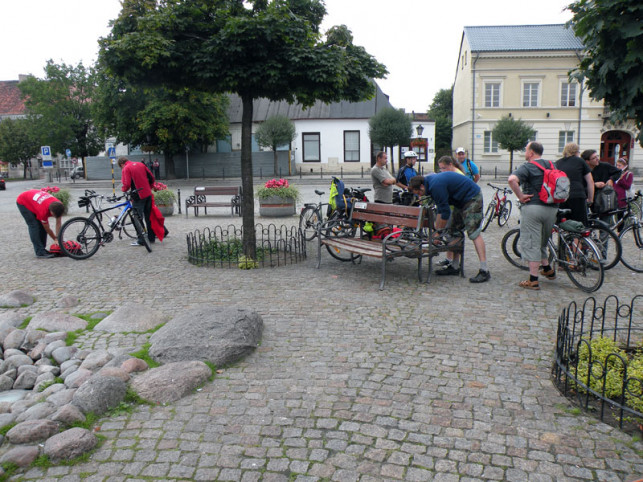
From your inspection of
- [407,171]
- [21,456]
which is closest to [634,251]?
[407,171]

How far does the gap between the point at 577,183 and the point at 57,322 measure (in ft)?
22.6

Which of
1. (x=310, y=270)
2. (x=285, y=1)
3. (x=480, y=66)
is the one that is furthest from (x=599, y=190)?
(x=480, y=66)

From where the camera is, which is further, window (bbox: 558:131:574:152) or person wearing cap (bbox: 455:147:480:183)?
window (bbox: 558:131:574:152)

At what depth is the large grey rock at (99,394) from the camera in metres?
3.76

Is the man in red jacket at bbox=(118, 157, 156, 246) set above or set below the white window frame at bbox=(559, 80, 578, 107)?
below

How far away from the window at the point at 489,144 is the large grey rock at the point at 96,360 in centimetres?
4135

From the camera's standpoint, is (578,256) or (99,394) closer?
(99,394)

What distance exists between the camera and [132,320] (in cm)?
567

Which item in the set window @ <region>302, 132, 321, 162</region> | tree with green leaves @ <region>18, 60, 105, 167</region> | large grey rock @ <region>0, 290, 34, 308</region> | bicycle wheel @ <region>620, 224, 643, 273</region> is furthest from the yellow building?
large grey rock @ <region>0, 290, 34, 308</region>

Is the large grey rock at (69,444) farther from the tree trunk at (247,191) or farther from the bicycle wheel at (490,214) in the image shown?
the bicycle wheel at (490,214)

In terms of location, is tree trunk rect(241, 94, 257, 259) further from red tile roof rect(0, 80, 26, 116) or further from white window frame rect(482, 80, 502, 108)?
Result: red tile roof rect(0, 80, 26, 116)

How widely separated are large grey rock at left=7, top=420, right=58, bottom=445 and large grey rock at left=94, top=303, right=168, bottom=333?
2.04 meters

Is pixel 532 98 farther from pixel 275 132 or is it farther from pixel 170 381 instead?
pixel 170 381

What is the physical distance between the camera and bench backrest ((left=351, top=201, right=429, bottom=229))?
24.5 feet
